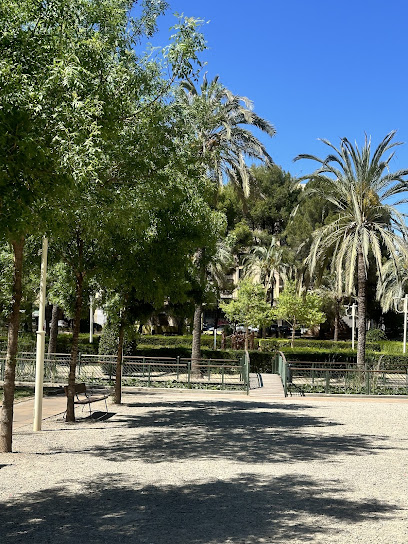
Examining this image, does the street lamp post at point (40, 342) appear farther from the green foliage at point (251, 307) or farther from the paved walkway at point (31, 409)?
the green foliage at point (251, 307)

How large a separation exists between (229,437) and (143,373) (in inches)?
431

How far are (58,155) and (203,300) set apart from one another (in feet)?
34.9

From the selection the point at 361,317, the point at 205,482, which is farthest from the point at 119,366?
the point at 361,317

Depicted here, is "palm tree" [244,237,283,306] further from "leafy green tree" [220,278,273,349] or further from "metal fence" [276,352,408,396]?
"metal fence" [276,352,408,396]

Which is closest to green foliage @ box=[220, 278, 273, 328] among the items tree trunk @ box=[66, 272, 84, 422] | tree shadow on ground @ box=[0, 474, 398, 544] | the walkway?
the walkway

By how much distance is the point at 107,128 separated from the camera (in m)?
8.66

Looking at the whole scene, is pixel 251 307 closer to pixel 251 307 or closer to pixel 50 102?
pixel 251 307

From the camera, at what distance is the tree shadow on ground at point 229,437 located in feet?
33.8

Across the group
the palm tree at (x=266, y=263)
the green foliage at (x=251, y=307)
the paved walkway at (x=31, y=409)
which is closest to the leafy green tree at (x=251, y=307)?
the green foliage at (x=251, y=307)

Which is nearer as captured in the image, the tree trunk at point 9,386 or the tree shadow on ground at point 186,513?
the tree shadow on ground at point 186,513

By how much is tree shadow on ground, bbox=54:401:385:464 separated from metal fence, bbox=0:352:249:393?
517 centimetres

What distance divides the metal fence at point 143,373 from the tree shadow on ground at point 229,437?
5.17 metres

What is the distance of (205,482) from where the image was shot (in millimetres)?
8242

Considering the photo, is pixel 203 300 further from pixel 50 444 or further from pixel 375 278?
pixel 375 278
